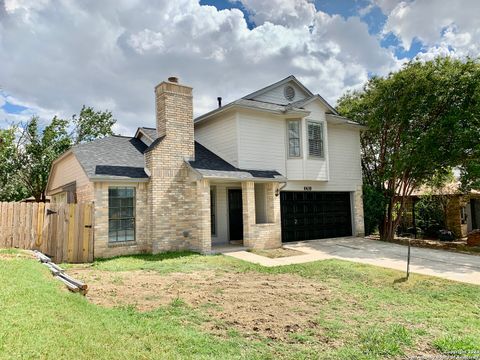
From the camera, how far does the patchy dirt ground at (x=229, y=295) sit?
17.4 ft

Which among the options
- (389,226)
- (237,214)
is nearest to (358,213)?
(389,226)

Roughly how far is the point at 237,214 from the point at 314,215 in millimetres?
4000

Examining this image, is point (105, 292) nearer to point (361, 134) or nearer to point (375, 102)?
point (375, 102)

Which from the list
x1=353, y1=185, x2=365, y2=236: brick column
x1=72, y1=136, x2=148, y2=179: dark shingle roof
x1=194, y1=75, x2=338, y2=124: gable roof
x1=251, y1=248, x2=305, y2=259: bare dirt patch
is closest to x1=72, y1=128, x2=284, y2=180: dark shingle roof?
x1=72, y1=136, x2=148, y2=179: dark shingle roof

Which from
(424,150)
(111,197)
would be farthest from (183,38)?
(424,150)

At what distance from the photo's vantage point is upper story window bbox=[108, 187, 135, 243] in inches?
467

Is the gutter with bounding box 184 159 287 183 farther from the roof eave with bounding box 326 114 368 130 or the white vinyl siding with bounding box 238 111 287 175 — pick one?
the roof eave with bounding box 326 114 368 130

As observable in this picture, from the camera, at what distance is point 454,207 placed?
20906 millimetres

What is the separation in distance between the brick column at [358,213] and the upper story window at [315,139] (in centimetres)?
364

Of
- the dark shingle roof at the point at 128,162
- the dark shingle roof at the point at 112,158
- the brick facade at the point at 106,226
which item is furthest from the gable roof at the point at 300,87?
the brick facade at the point at 106,226

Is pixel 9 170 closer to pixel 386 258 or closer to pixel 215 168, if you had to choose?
pixel 215 168

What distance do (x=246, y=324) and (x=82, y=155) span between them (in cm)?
1055

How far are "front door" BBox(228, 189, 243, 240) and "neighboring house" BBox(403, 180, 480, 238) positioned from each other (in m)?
13.1

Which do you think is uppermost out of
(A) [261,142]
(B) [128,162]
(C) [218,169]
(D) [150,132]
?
(D) [150,132]
